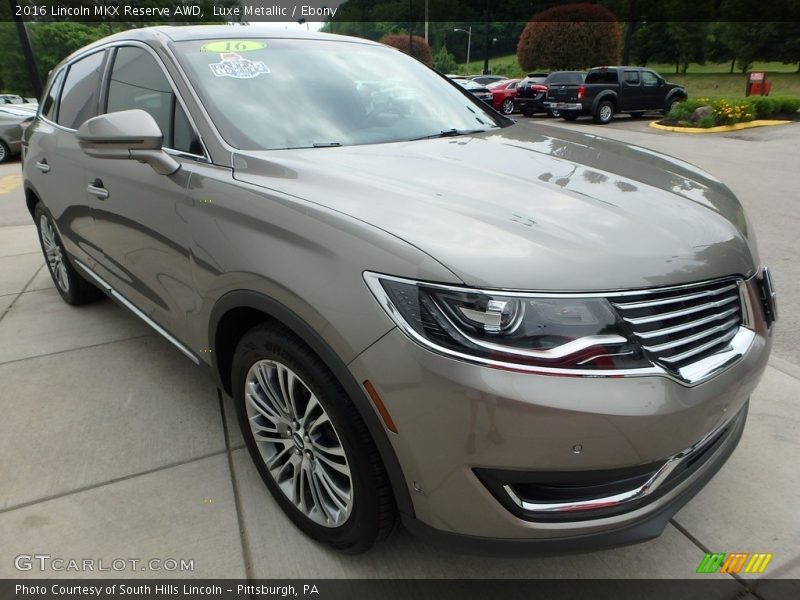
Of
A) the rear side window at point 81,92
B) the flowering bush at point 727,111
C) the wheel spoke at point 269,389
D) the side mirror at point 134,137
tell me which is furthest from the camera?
the flowering bush at point 727,111

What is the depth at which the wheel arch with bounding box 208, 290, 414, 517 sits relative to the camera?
1581 millimetres

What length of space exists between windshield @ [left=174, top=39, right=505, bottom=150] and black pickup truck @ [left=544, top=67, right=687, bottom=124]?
57.7ft

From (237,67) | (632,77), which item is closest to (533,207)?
(237,67)

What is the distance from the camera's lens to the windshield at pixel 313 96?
2.30 m

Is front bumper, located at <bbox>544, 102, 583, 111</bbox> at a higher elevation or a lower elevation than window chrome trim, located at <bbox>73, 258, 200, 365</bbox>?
higher

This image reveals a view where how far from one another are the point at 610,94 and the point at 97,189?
1927 centimetres

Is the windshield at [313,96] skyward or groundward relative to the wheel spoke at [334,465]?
skyward

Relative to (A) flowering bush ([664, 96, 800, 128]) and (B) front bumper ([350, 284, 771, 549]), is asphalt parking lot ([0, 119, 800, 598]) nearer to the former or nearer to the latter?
(B) front bumper ([350, 284, 771, 549])

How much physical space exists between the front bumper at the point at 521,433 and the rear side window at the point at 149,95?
1.39 meters

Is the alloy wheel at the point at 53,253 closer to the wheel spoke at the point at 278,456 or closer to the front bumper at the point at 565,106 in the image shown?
the wheel spoke at the point at 278,456

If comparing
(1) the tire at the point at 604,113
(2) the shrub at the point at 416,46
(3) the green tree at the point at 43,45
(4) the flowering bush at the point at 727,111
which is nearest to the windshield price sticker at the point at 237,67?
(4) the flowering bush at the point at 727,111

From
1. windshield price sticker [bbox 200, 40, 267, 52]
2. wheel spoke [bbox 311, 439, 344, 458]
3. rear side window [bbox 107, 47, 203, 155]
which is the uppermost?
windshield price sticker [bbox 200, 40, 267, 52]

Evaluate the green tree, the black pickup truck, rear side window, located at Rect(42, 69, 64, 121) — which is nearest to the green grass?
the black pickup truck

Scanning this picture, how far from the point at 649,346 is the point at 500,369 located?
409 mm
